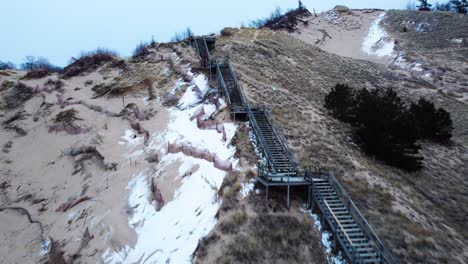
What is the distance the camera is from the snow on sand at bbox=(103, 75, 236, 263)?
1152 centimetres

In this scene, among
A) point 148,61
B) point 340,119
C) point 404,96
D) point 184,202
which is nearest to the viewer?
point 184,202

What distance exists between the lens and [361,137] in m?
18.9

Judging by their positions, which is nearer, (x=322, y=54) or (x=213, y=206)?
(x=213, y=206)

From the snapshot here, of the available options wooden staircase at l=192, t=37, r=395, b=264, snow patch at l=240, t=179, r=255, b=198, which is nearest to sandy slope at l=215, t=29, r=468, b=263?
wooden staircase at l=192, t=37, r=395, b=264

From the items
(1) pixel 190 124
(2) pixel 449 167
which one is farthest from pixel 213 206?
(2) pixel 449 167

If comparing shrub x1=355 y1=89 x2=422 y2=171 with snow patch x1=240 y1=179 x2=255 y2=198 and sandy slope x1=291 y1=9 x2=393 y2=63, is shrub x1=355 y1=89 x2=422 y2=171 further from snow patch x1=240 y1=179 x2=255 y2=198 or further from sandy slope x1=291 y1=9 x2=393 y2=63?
sandy slope x1=291 y1=9 x2=393 y2=63

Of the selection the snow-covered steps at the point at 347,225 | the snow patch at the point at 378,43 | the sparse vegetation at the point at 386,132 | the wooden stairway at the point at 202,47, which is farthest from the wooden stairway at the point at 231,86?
the snow patch at the point at 378,43

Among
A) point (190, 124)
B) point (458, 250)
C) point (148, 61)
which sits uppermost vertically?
point (148, 61)

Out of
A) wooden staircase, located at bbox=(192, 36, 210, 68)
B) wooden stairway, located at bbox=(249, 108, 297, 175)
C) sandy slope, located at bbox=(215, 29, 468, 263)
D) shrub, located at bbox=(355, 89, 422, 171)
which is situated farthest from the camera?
wooden staircase, located at bbox=(192, 36, 210, 68)

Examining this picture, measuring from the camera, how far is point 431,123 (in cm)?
2295

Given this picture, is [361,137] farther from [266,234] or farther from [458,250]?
[266,234]

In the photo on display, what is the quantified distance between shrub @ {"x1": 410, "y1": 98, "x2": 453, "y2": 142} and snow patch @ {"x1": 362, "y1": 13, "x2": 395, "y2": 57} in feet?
84.7

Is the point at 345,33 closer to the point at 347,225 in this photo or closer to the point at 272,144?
the point at 272,144

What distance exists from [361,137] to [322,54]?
25105 millimetres
